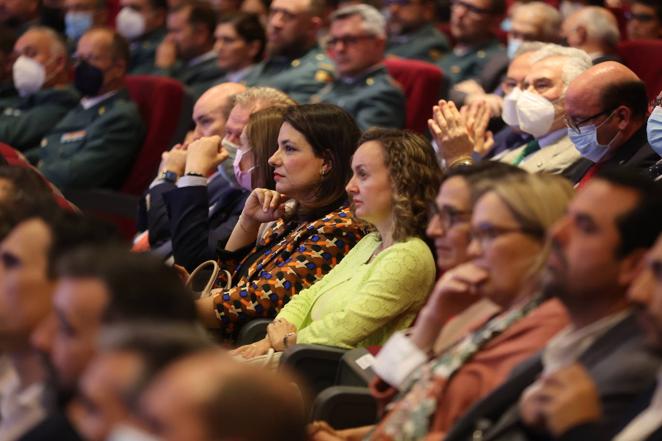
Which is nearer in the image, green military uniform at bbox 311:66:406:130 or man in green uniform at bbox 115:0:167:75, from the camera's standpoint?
green military uniform at bbox 311:66:406:130

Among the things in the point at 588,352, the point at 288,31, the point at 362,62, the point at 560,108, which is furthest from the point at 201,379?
the point at 288,31

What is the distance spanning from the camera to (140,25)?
670 cm

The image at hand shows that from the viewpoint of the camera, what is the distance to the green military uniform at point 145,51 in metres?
6.52

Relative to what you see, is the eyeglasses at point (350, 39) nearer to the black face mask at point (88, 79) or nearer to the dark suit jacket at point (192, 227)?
the black face mask at point (88, 79)

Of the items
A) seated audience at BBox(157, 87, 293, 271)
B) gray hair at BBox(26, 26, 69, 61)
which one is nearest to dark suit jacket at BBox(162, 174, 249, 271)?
seated audience at BBox(157, 87, 293, 271)

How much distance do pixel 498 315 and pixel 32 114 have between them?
148 inches

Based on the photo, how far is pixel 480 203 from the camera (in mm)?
2182

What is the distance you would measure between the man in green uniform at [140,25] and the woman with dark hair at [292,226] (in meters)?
3.34

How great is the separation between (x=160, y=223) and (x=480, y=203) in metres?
1.91

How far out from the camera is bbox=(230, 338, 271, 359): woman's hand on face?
9.64 feet

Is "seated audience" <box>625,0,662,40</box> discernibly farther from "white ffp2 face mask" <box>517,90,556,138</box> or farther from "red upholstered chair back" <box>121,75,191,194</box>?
"red upholstered chair back" <box>121,75,191,194</box>

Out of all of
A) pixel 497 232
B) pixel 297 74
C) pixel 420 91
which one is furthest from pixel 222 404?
pixel 297 74

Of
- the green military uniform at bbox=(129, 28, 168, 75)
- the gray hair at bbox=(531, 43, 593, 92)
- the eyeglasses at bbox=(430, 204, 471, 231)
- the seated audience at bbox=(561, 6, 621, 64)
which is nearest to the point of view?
the eyeglasses at bbox=(430, 204, 471, 231)

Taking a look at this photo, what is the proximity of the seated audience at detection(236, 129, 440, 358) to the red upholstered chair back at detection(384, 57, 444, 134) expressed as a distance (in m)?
2.01
